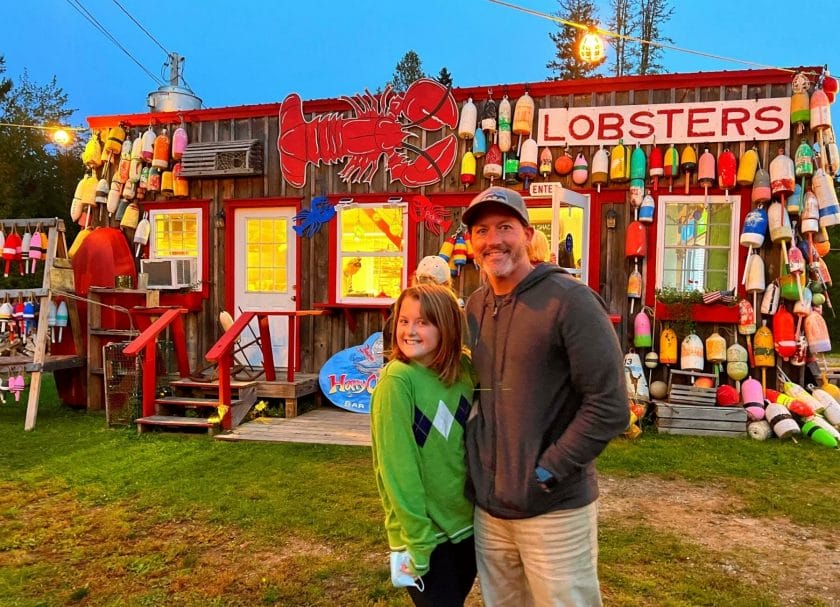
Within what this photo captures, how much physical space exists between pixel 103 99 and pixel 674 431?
711ft

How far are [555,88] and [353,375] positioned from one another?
4.21 metres

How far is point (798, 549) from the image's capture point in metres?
3.51

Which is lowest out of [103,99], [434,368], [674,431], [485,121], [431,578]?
[674,431]

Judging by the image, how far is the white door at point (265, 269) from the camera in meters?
8.23

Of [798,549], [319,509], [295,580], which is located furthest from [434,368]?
[798,549]

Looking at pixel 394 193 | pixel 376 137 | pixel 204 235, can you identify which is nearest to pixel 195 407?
pixel 204 235

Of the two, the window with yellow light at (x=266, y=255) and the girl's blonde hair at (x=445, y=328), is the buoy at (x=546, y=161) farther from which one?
the girl's blonde hair at (x=445, y=328)

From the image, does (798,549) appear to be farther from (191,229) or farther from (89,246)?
(89,246)

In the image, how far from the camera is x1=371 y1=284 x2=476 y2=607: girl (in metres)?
1.72

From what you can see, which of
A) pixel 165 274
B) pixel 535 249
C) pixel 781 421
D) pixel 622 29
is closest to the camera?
pixel 535 249

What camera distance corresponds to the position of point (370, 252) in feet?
26.1

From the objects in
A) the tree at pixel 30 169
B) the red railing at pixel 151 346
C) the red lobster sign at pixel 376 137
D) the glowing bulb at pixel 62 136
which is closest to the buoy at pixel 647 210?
the red lobster sign at pixel 376 137

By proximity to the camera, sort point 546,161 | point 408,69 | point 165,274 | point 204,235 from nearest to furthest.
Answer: point 546,161 → point 165,274 → point 204,235 → point 408,69

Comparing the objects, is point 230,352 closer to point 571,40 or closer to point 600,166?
point 600,166
